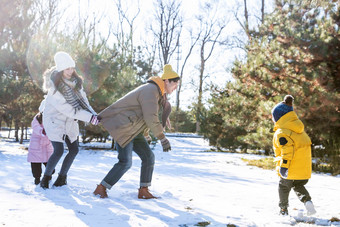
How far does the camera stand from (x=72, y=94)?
4000 millimetres

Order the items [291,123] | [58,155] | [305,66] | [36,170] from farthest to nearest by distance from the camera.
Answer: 1. [305,66]
2. [36,170]
3. [58,155]
4. [291,123]

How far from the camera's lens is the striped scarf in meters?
3.95

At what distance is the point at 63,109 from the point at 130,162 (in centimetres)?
97

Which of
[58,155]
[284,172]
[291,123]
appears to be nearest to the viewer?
[284,172]

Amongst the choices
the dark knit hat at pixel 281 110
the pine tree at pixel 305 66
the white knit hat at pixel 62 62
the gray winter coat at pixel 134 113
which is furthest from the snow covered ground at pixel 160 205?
the pine tree at pixel 305 66

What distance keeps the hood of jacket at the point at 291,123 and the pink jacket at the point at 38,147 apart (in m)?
3.09

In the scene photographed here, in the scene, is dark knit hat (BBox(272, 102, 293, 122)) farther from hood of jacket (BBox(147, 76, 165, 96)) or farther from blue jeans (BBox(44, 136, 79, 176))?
blue jeans (BBox(44, 136, 79, 176))

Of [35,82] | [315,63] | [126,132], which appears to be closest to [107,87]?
[35,82]

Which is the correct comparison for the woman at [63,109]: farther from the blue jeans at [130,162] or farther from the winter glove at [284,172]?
the winter glove at [284,172]

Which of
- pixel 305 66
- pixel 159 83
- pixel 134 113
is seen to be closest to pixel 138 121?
pixel 134 113

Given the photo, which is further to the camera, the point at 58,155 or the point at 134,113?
the point at 58,155

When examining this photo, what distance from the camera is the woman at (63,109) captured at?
3941 mm

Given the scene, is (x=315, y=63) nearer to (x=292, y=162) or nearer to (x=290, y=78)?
(x=290, y=78)

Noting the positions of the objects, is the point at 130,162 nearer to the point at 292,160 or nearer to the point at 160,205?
the point at 160,205
